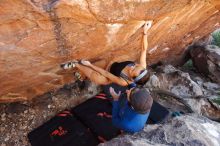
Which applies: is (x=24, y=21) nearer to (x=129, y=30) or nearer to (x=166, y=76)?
(x=129, y=30)

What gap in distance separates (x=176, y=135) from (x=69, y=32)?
2061 millimetres

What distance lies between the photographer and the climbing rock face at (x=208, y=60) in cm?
751

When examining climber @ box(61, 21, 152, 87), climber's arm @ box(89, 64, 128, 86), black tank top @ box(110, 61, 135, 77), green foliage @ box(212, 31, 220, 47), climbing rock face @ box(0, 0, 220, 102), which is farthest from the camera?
green foliage @ box(212, 31, 220, 47)

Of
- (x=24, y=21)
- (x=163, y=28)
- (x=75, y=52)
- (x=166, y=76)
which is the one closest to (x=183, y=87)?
(x=166, y=76)

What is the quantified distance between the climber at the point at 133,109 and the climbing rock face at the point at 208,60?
3.75 meters

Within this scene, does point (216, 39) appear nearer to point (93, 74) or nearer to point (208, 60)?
point (208, 60)

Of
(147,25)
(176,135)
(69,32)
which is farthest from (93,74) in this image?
(176,135)

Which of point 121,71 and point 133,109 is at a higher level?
point 121,71

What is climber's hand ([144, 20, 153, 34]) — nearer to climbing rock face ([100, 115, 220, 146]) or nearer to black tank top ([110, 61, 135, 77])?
black tank top ([110, 61, 135, 77])

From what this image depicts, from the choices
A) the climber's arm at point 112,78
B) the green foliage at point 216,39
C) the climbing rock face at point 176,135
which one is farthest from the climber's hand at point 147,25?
the green foliage at point 216,39

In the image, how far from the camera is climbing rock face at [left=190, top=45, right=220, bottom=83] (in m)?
7.51

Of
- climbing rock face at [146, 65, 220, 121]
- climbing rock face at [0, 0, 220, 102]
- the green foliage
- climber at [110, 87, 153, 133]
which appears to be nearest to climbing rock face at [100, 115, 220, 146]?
climber at [110, 87, 153, 133]

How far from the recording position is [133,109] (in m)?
3.96

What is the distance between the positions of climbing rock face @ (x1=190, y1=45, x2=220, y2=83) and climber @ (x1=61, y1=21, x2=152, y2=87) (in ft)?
10.5
